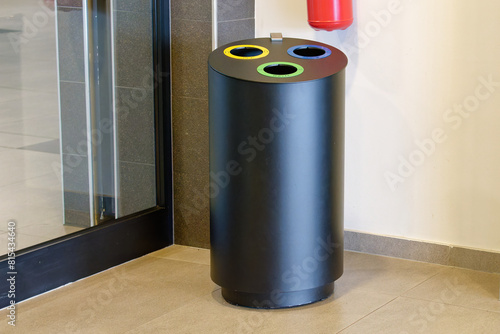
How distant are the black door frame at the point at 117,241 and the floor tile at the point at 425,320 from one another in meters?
1.08

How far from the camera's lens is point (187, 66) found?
3145 mm

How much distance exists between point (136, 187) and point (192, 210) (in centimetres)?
29

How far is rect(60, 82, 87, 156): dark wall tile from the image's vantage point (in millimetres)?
2736

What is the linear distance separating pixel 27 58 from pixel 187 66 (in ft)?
2.61

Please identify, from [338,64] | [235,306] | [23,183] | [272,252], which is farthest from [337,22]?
[23,183]

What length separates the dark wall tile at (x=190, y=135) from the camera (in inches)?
124

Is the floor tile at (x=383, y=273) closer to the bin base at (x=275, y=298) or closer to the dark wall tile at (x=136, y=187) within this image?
the bin base at (x=275, y=298)

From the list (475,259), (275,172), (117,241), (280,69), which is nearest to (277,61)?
(280,69)

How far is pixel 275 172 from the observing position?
2412 mm

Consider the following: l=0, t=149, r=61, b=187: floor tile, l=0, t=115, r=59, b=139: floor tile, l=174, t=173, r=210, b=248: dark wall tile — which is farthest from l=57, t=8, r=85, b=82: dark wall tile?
l=174, t=173, r=210, b=248: dark wall tile

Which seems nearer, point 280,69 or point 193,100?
point 280,69

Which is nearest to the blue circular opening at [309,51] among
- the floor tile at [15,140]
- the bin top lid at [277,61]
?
the bin top lid at [277,61]

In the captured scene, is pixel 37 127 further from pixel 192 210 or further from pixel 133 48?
pixel 192 210

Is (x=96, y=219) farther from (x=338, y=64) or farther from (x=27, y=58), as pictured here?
(x=338, y=64)
